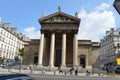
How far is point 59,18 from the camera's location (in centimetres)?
5400

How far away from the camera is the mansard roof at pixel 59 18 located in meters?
53.3

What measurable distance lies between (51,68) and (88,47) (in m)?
15.3

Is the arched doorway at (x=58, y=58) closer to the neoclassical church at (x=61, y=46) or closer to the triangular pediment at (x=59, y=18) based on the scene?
the neoclassical church at (x=61, y=46)

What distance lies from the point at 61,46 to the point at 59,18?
336 inches

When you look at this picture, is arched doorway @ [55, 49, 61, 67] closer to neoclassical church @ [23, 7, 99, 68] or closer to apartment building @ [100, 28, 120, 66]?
neoclassical church @ [23, 7, 99, 68]

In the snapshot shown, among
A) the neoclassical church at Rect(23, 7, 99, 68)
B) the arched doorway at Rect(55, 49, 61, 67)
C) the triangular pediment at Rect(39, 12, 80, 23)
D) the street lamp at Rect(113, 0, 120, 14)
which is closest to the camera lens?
the street lamp at Rect(113, 0, 120, 14)

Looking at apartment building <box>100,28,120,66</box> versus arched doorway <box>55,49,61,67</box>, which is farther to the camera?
apartment building <box>100,28,120,66</box>

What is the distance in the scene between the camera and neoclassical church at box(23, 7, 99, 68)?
2026 inches

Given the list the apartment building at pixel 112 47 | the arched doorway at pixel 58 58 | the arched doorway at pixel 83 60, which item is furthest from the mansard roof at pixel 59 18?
the apartment building at pixel 112 47

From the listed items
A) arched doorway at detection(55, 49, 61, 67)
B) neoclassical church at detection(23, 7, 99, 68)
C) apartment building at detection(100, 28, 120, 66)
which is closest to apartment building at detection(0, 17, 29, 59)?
neoclassical church at detection(23, 7, 99, 68)

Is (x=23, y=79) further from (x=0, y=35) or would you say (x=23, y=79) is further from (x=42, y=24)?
(x=0, y=35)

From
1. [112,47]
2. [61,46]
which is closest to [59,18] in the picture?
[61,46]

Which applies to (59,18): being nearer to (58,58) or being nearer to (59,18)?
(59,18)

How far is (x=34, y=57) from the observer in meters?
59.9
